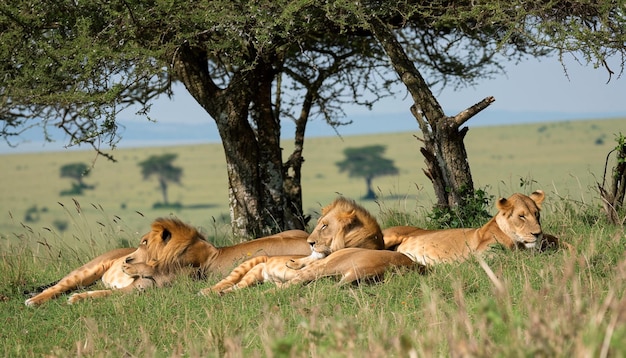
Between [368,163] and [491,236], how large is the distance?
189ft

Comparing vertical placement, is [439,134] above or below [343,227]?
above

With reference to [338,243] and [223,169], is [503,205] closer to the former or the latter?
[338,243]

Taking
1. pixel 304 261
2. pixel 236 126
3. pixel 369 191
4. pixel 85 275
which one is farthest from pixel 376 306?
pixel 369 191

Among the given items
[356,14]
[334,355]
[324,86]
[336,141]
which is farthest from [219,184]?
[334,355]

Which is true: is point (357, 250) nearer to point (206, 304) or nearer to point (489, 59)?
point (206, 304)

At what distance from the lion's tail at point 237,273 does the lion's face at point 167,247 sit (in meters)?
0.53

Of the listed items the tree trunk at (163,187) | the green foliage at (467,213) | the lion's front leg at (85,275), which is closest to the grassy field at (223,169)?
the tree trunk at (163,187)

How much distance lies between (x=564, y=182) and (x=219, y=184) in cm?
6351

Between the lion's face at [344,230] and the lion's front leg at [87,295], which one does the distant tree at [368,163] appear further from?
the lion's front leg at [87,295]

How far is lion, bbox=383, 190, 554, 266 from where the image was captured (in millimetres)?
7883

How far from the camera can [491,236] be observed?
8078mm

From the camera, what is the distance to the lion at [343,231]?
8070 mm

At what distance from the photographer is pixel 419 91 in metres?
11.5

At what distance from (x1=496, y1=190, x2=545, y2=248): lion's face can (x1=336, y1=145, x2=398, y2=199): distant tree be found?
54.6 m
